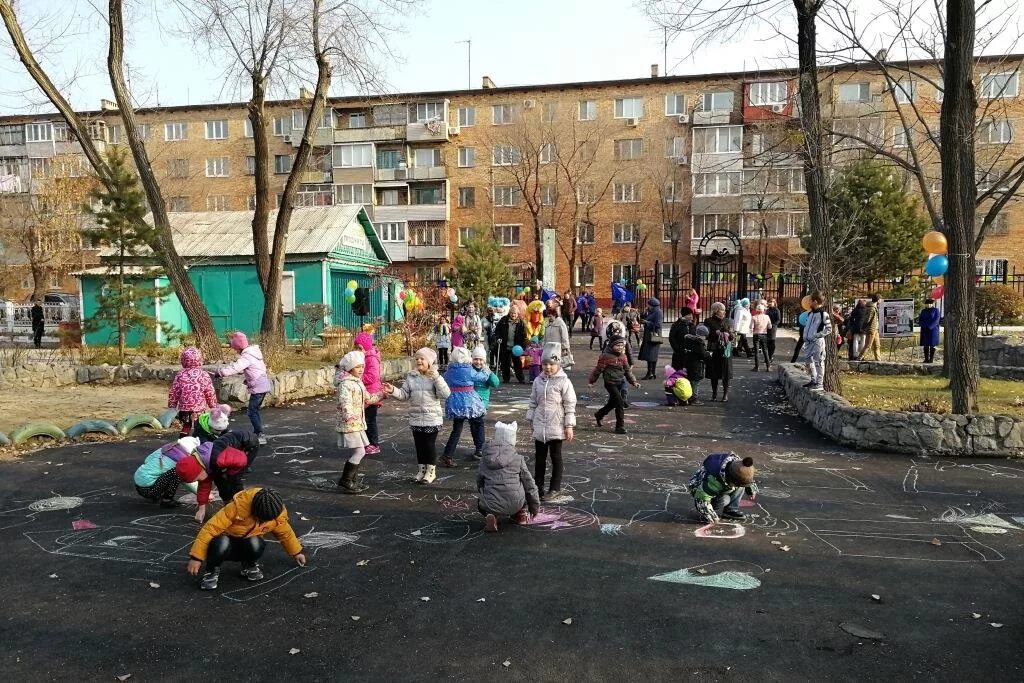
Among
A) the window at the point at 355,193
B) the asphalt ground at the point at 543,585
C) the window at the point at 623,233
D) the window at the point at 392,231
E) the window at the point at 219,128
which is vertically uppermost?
the window at the point at 219,128

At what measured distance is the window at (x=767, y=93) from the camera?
1714 inches

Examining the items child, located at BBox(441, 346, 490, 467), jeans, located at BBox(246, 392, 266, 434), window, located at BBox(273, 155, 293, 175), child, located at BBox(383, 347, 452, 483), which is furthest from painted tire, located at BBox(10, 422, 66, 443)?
window, located at BBox(273, 155, 293, 175)

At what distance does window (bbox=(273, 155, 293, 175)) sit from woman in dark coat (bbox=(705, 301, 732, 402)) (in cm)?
4496

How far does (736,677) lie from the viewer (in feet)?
Result: 12.4

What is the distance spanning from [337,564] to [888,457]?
23.6 feet

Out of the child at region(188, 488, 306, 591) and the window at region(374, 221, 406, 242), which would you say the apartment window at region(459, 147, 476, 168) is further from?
the child at region(188, 488, 306, 591)

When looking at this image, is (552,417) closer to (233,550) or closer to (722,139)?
(233,550)

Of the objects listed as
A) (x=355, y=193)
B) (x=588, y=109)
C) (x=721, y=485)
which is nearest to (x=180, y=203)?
(x=355, y=193)

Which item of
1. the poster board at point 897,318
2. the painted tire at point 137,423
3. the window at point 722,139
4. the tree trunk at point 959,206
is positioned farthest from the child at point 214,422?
the window at point 722,139

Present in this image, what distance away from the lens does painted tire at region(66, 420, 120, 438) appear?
10.2 metres

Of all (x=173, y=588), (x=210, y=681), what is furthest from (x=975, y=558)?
(x=173, y=588)

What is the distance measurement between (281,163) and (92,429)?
1799 inches

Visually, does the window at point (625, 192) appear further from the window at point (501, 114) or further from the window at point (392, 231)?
the window at point (392, 231)

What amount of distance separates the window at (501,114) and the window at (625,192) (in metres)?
8.41
